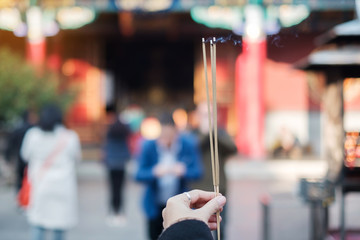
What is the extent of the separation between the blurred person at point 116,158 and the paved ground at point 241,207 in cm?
32

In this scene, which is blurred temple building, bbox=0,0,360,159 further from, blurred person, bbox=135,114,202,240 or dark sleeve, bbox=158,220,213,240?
dark sleeve, bbox=158,220,213,240

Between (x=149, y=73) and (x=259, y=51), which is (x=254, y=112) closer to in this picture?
(x=259, y=51)

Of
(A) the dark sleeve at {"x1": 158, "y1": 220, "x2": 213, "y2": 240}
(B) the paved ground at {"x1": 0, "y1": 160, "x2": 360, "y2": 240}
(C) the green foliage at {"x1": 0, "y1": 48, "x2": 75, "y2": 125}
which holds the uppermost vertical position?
(C) the green foliage at {"x1": 0, "y1": 48, "x2": 75, "y2": 125}

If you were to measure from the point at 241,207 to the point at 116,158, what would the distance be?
2624mm

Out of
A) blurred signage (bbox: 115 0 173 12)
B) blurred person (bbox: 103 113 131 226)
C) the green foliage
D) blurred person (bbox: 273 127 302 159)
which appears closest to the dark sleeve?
blurred person (bbox: 103 113 131 226)

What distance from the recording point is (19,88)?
12070mm

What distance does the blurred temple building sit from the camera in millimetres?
14766

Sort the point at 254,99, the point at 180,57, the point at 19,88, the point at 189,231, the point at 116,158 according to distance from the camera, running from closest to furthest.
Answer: the point at 189,231
the point at 116,158
the point at 19,88
the point at 254,99
the point at 180,57

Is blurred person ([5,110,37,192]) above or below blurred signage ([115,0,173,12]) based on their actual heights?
below

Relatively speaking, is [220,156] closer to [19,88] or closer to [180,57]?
[19,88]

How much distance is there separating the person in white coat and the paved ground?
6.40 feet

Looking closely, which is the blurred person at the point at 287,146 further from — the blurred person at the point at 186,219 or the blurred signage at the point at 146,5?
the blurred person at the point at 186,219

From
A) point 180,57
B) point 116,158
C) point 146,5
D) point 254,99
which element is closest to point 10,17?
point 146,5

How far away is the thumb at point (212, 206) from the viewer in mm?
1540
